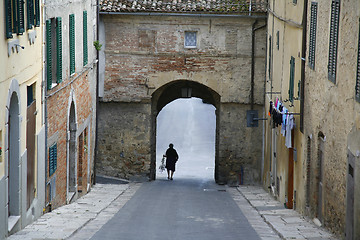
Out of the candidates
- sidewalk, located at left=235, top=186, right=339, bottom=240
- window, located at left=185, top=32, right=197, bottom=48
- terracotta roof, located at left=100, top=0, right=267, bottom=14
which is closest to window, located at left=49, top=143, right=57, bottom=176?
sidewalk, located at left=235, top=186, right=339, bottom=240

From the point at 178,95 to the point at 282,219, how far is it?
1298 cm

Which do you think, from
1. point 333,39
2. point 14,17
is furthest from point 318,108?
point 14,17

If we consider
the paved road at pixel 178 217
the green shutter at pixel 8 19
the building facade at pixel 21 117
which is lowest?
the paved road at pixel 178 217

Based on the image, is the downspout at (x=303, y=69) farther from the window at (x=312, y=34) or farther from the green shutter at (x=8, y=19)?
the green shutter at (x=8, y=19)

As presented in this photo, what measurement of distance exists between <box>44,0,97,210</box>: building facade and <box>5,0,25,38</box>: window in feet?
8.34

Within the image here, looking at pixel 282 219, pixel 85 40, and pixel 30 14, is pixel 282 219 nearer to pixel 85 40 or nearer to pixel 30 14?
pixel 30 14

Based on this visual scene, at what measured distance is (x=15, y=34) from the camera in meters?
11.7

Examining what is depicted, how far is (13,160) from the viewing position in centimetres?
1222

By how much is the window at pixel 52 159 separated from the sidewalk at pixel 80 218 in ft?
2.96

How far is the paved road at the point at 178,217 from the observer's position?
1282cm

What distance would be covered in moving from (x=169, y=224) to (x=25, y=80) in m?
4.19

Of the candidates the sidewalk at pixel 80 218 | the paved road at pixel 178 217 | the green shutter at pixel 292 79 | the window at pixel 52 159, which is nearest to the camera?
the sidewalk at pixel 80 218

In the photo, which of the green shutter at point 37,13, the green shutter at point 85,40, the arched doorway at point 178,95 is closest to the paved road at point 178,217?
the arched doorway at point 178,95

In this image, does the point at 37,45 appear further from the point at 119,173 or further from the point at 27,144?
the point at 119,173
